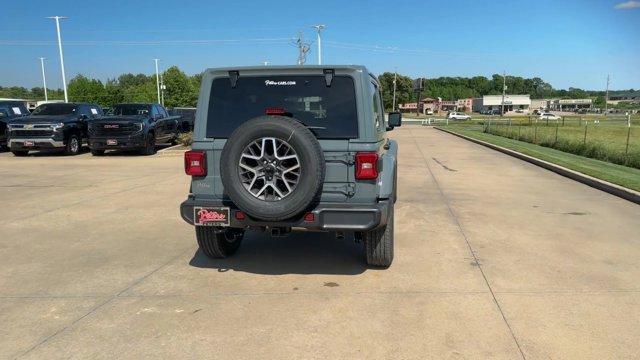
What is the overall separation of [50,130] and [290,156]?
571 inches

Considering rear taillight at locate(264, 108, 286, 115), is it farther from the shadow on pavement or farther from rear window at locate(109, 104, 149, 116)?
rear window at locate(109, 104, 149, 116)

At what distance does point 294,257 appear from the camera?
5621 mm

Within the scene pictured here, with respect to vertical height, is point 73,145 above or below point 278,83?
below

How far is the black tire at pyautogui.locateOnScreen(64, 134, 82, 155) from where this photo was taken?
16.8 metres

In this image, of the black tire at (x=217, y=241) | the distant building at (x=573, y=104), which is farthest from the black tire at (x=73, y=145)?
the distant building at (x=573, y=104)

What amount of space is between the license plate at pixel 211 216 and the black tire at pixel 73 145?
1412 centimetres

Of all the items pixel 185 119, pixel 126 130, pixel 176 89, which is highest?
pixel 176 89

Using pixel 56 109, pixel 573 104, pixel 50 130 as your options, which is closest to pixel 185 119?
pixel 56 109

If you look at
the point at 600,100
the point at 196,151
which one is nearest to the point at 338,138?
the point at 196,151

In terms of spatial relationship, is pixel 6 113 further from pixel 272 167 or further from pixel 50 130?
pixel 272 167

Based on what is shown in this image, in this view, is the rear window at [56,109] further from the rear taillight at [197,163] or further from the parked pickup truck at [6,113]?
the rear taillight at [197,163]

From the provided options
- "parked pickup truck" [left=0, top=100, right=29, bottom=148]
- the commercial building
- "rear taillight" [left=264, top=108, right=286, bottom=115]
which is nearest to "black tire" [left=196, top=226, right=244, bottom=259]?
"rear taillight" [left=264, top=108, right=286, bottom=115]

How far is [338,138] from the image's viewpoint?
14.8ft

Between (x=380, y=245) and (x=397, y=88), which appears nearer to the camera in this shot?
(x=380, y=245)
